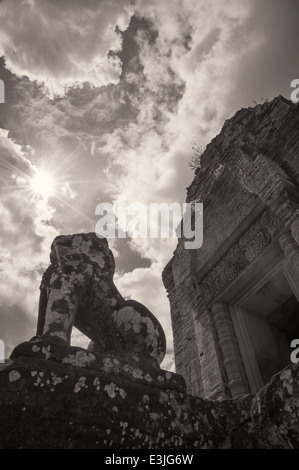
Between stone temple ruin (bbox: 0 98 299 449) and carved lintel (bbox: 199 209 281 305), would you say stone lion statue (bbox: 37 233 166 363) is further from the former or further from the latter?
carved lintel (bbox: 199 209 281 305)

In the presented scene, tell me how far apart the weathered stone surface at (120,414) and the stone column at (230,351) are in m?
4.44

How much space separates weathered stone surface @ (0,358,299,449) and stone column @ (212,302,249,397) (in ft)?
14.6

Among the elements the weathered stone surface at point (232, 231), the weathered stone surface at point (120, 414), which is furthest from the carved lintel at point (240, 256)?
the weathered stone surface at point (120, 414)

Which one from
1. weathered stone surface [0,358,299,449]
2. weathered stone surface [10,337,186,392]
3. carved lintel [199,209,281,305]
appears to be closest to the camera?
weathered stone surface [0,358,299,449]

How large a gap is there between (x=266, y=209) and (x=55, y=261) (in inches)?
207

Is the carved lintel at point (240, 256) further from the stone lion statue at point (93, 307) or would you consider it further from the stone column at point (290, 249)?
the stone lion statue at point (93, 307)

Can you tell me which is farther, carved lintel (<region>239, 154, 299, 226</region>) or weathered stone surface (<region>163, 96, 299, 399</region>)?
weathered stone surface (<region>163, 96, 299, 399</region>)

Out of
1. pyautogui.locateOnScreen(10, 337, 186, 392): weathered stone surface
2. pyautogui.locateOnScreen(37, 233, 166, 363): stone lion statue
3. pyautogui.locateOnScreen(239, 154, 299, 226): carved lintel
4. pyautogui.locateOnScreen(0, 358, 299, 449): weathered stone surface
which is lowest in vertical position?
pyautogui.locateOnScreen(0, 358, 299, 449): weathered stone surface

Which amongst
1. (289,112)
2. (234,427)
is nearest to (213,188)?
(289,112)

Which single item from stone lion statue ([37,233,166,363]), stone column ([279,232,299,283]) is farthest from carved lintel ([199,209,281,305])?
stone lion statue ([37,233,166,363])

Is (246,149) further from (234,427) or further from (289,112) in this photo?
(234,427)

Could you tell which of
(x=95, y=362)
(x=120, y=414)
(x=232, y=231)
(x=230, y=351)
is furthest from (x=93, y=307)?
(x=232, y=231)

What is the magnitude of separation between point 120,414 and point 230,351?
211 inches

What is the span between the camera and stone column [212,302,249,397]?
598cm
